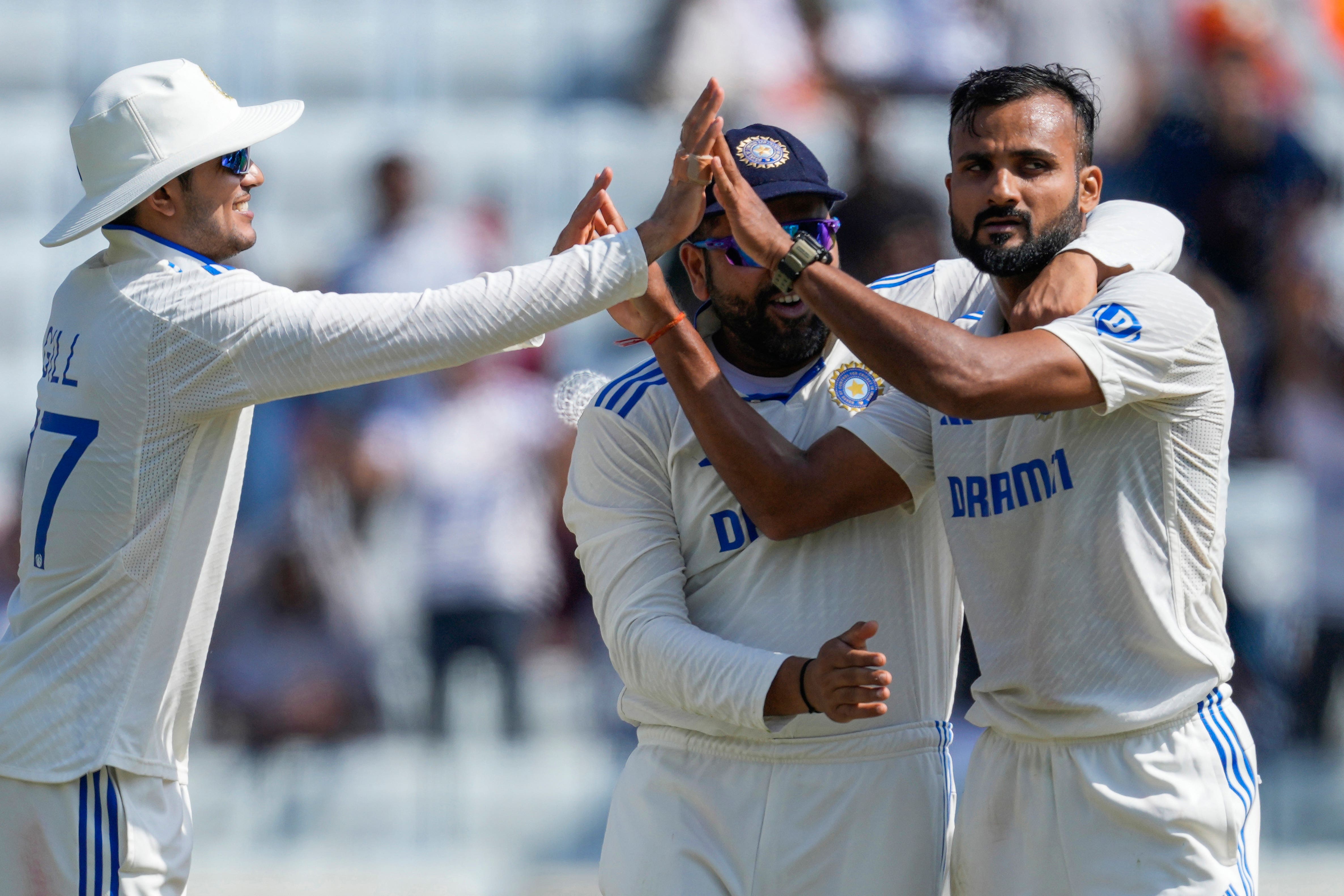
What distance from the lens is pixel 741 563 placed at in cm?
281

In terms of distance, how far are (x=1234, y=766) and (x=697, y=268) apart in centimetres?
136

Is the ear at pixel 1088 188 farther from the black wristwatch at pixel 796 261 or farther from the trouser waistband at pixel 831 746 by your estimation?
the trouser waistband at pixel 831 746

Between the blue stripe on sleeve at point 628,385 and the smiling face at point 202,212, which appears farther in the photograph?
the blue stripe on sleeve at point 628,385

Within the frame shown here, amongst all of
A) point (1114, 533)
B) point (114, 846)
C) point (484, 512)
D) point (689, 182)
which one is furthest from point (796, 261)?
point (484, 512)

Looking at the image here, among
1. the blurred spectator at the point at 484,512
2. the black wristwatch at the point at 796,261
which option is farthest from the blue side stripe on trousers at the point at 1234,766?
the blurred spectator at the point at 484,512

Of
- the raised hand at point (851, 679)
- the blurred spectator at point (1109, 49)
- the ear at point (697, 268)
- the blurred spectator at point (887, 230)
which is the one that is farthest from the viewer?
the blurred spectator at point (1109, 49)

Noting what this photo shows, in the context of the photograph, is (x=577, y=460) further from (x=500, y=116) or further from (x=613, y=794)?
(x=500, y=116)

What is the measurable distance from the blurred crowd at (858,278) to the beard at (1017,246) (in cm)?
336

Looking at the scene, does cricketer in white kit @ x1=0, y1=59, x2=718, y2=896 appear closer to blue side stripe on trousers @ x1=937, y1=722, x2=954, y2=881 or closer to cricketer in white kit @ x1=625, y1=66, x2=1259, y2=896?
cricketer in white kit @ x1=625, y1=66, x2=1259, y2=896

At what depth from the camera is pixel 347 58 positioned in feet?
22.2

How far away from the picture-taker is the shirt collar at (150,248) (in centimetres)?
257

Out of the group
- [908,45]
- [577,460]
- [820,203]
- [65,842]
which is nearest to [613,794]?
[577,460]

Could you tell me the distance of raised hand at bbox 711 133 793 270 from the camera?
2.57m

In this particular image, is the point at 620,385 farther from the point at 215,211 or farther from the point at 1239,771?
the point at 1239,771
